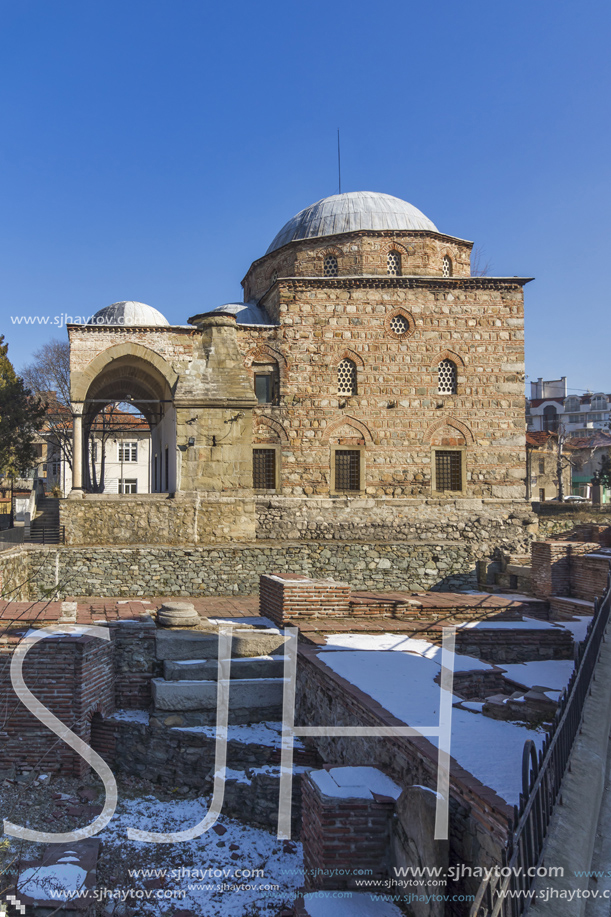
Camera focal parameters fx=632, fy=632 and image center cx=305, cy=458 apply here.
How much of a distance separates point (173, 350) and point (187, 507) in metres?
3.83

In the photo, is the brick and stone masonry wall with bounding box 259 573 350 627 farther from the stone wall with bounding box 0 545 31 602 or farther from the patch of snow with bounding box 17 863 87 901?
the stone wall with bounding box 0 545 31 602

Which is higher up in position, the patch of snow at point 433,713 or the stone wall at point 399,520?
the stone wall at point 399,520

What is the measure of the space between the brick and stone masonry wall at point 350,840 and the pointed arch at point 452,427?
508 inches

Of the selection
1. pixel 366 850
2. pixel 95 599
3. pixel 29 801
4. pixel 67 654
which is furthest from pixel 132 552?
pixel 366 850

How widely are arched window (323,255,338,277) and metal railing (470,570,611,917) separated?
15.8 meters

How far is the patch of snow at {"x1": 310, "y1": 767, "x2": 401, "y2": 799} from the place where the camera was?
4.08m

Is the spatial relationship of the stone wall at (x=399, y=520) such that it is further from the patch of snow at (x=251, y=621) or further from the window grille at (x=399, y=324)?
the patch of snow at (x=251, y=621)

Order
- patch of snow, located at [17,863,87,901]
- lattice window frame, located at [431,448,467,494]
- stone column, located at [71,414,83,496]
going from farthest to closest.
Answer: lattice window frame, located at [431,448,467,494]
stone column, located at [71,414,83,496]
patch of snow, located at [17,863,87,901]

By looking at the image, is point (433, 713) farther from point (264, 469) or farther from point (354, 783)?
point (264, 469)

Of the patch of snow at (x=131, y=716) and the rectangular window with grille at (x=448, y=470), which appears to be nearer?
the patch of snow at (x=131, y=716)

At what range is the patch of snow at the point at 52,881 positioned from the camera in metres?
4.62

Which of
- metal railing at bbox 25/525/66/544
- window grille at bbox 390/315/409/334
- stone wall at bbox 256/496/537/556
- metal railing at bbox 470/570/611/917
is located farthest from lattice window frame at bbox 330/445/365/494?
metal railing at bbox 470/570/611/917

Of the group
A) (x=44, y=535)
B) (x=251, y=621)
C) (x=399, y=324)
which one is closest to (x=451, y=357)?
(x=399, y=324)

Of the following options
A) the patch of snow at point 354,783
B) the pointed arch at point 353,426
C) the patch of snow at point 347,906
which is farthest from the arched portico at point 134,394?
the patch of snow at point 347,906
